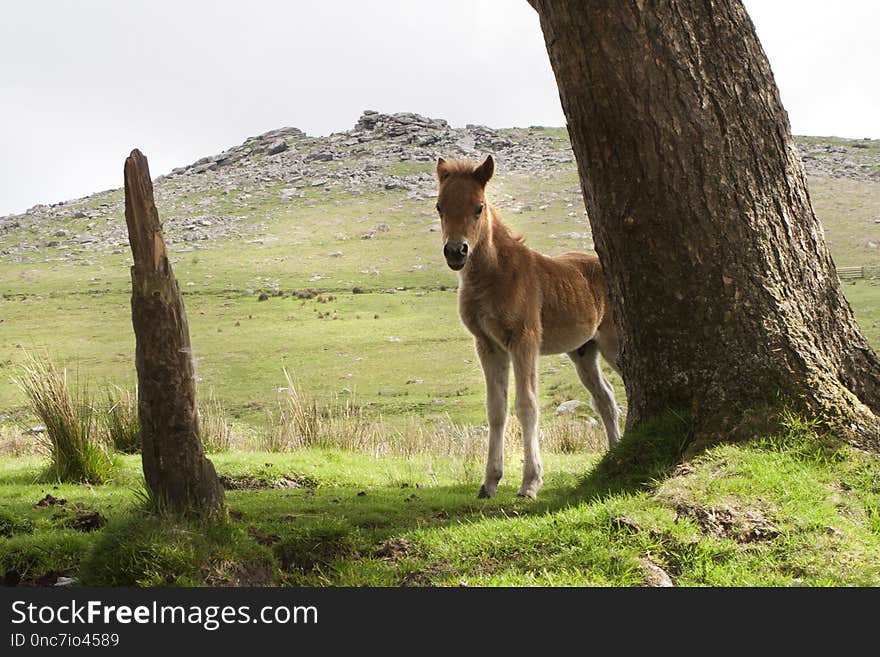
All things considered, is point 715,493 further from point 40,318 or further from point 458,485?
point 40,318

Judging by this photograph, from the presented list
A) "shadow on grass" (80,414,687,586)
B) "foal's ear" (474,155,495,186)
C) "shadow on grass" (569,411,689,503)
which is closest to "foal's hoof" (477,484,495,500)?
"shadow on grass" (80,414,687,586)

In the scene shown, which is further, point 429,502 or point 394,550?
point 429,502

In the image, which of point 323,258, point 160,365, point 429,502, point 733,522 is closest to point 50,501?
point 160,365

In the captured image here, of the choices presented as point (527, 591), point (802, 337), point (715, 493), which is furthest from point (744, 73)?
Answer: point (527, 591)

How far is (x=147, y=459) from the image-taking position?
591 centimetres

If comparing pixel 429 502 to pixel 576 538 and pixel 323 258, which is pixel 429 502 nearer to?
pixel 576 538

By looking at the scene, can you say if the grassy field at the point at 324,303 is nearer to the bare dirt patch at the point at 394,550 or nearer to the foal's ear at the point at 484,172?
the foal's ear at the point at 484,172

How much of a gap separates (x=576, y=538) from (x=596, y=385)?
17.5 ft

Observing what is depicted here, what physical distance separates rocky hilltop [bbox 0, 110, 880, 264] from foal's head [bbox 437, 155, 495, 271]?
85.3m

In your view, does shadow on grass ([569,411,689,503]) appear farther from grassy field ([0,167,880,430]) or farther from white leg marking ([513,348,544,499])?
grassy field ([0,167,880,430])

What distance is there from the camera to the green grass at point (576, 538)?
496cm

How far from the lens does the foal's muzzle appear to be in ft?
25.7

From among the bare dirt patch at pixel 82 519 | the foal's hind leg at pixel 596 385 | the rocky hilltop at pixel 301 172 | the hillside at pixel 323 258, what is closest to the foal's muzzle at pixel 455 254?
the hillside at pixel 323 258

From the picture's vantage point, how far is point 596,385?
413 inches
